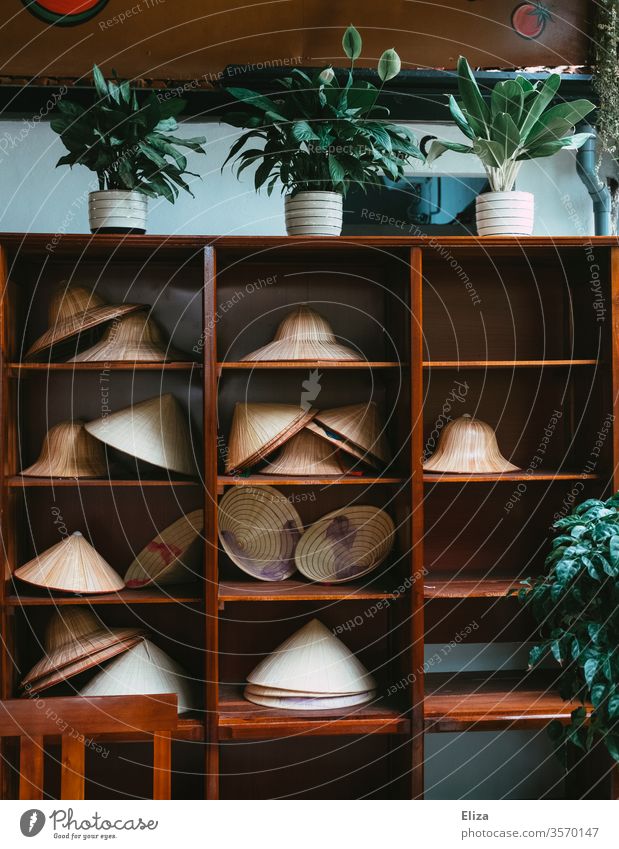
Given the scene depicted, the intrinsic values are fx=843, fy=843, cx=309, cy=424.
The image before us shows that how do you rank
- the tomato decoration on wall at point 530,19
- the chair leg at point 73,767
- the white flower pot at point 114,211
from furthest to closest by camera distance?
the tomato decoration on wall at point 530,19 → the white flower pot at point 114,211 → the chair leg at point 73,767

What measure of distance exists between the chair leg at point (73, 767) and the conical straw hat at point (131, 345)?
129 centimetres

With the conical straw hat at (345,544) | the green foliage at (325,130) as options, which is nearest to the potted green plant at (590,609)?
the conical straw hat at (345,544)

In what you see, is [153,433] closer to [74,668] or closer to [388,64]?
[74,668]

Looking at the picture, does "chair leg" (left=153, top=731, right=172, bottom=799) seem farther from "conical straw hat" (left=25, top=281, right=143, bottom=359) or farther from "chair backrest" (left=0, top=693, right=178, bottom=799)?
"conical straw hat" (left=25, top=281, right=143, bottom=359)

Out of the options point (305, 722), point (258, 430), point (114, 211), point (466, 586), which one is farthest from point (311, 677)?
point (114, 211)

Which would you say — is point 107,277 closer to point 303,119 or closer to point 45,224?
point 45,224

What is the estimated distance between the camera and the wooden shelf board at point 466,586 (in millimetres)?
2742

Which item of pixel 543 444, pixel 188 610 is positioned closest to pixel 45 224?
pixel 188 610

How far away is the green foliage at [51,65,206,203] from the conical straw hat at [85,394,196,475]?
71 cm

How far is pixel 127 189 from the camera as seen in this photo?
2625 millimetres

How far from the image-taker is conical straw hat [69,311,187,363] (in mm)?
2734

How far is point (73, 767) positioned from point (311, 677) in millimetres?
1104

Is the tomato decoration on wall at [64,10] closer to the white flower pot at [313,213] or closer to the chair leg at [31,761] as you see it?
the white flower pot at [313,213]
